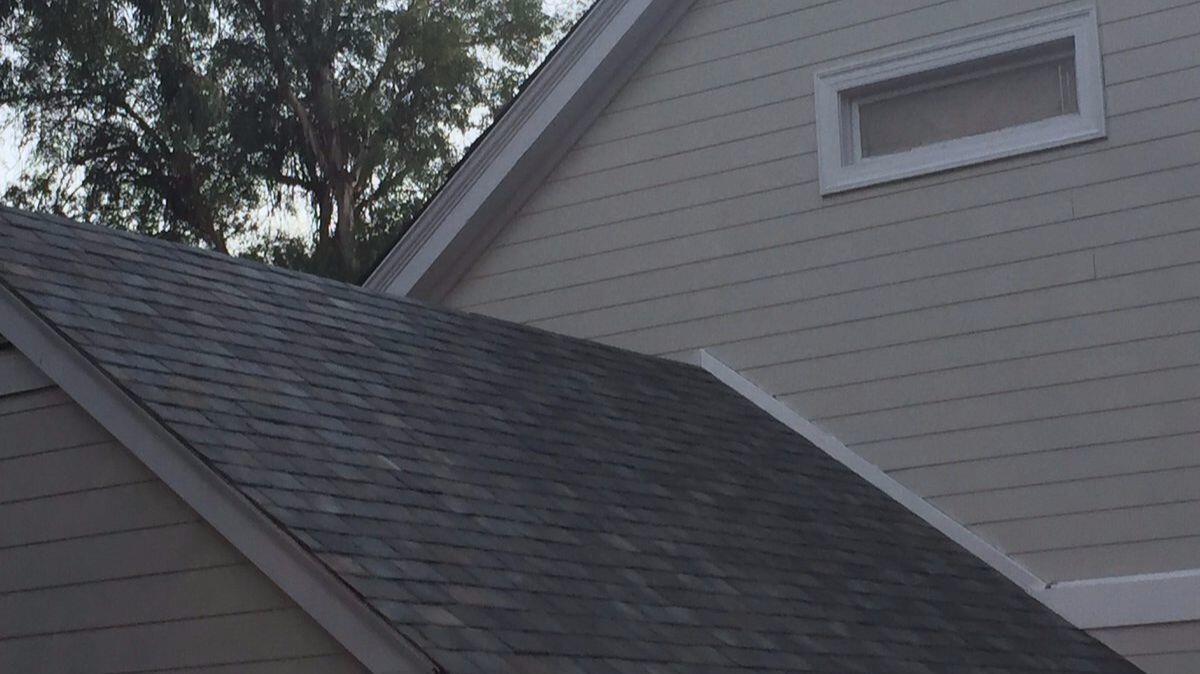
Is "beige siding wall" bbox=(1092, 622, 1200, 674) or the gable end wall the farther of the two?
the gable end wall

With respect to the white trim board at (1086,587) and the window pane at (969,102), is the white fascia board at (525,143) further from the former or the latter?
the white trim board at (1086,587)

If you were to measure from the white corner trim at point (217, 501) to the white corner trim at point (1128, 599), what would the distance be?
219 inches

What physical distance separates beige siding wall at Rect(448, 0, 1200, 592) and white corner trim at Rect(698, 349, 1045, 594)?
0.23 feet

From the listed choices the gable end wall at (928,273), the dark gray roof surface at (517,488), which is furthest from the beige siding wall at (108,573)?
the gable end wall at (928,273)

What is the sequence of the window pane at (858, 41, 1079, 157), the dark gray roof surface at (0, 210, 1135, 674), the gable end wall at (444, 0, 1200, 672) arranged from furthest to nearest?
the window pane at (858, 41, 1079, 157) < the gable end wall at (444, 0, 1200, 672) < the dark gray roof surface at (0, 210, 1135, 674)

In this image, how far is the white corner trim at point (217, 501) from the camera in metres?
5.89

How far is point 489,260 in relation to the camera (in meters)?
12.9

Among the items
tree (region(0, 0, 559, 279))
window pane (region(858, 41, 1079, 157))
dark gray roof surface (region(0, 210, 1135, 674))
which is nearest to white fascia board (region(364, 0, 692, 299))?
window pane (region(858, 41, 1079, 157))

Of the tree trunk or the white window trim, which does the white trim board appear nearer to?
the white window trim

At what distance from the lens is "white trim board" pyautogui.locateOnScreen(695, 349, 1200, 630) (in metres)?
10.1

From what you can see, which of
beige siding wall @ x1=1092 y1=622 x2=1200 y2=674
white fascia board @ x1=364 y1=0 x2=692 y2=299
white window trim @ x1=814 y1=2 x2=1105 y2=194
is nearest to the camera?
beige siding wall @ x1=1092 y1=622 x2=1200 y2=674

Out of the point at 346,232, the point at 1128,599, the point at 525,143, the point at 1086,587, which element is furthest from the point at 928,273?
the point at 346,232

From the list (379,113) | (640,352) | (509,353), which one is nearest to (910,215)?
(640,352)

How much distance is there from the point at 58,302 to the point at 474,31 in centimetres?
2317
